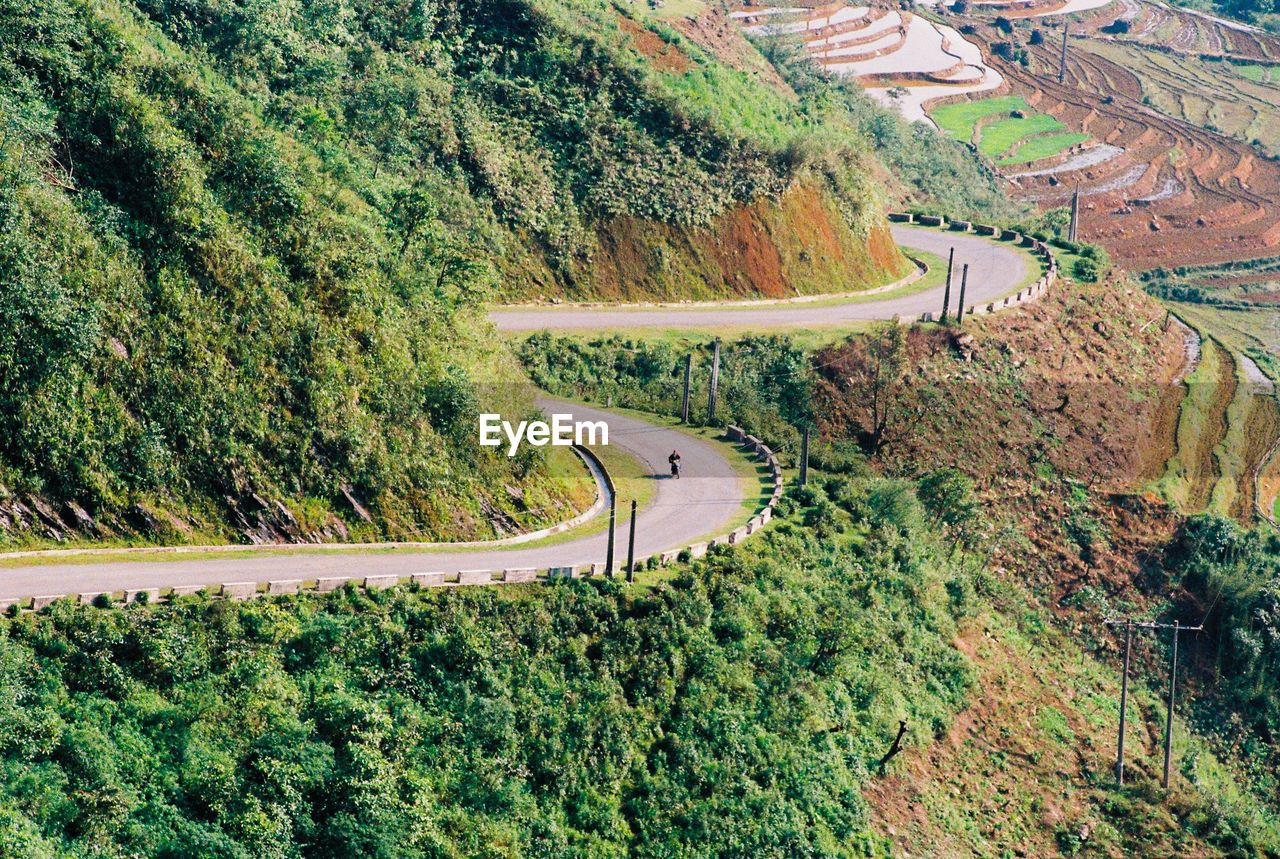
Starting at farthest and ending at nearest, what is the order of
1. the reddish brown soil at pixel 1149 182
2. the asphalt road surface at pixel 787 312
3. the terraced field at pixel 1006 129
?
1. the terraced field at pixel 1006 129
2. the reddish brown soil at pixel 1149 182
3. the asphalt road surface at pixel 787 312

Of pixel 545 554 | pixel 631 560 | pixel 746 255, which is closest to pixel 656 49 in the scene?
pixel 746 255

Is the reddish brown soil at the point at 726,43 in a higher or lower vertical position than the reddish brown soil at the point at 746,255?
higher

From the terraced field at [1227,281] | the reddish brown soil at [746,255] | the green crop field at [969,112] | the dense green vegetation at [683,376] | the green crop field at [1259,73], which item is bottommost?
the terraced field at [1227,281]


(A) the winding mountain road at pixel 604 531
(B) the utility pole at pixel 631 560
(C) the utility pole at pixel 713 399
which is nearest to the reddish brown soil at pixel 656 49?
(A) the winding mountain road at pixel 604 531

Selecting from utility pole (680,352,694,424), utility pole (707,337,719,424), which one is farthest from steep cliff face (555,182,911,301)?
utility pole (707,337,719,424)

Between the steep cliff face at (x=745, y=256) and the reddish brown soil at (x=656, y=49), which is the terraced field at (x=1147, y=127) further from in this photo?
the reddish brown soil at (x=656, y=49)

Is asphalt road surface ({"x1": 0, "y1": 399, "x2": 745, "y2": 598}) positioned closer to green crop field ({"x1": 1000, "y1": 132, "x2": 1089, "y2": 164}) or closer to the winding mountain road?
the winding mountain road

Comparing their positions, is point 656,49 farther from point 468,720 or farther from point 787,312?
point 468,720
